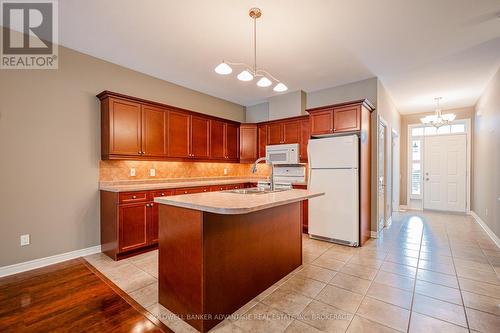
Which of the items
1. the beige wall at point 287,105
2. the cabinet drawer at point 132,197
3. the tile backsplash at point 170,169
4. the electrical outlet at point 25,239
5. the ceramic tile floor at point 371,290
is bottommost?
the ceramic tile floor at point 371,290

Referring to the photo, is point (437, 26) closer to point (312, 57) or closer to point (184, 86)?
point (312, 57)

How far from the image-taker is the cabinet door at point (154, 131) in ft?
12.0

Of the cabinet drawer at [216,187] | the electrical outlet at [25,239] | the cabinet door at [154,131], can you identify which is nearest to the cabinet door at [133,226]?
the cabinet door at [154,131]

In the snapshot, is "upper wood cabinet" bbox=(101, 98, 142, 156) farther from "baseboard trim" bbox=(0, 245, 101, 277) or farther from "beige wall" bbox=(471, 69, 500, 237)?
"beige wall" bbox=(471, 69, 500, 237)

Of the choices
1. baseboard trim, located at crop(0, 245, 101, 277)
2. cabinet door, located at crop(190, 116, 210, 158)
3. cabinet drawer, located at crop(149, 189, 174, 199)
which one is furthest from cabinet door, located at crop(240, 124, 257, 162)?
baseboard trim, located at crop(0, 245, 101, 277)

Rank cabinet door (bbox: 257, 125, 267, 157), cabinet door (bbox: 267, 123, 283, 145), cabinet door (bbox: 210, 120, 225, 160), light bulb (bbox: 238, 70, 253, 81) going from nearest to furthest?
1. light bulb (bbox: 238, 70, 253, 81)
2. cabinet door (bbox: 210, 120, 225, 160)
3. cabinet door (bbox: 267, 123, 283, 145)
4. cabinet door (bbox: 257, 125, 267, 157)

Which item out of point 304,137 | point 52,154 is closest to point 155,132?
point 52,154

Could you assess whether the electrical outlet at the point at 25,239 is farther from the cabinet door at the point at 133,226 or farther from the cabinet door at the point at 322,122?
the cabinet door at the point at 322,122

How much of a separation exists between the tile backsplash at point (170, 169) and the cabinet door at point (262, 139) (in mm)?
435

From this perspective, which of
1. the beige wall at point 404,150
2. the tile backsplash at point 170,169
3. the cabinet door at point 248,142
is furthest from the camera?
the beige wall at point 404,150

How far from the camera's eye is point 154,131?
12.4 ft

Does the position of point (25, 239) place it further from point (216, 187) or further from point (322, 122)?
point (322, 122)

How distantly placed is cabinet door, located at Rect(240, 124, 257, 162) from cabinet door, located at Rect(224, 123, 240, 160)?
0.31ft

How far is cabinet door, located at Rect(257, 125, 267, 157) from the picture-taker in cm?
537
